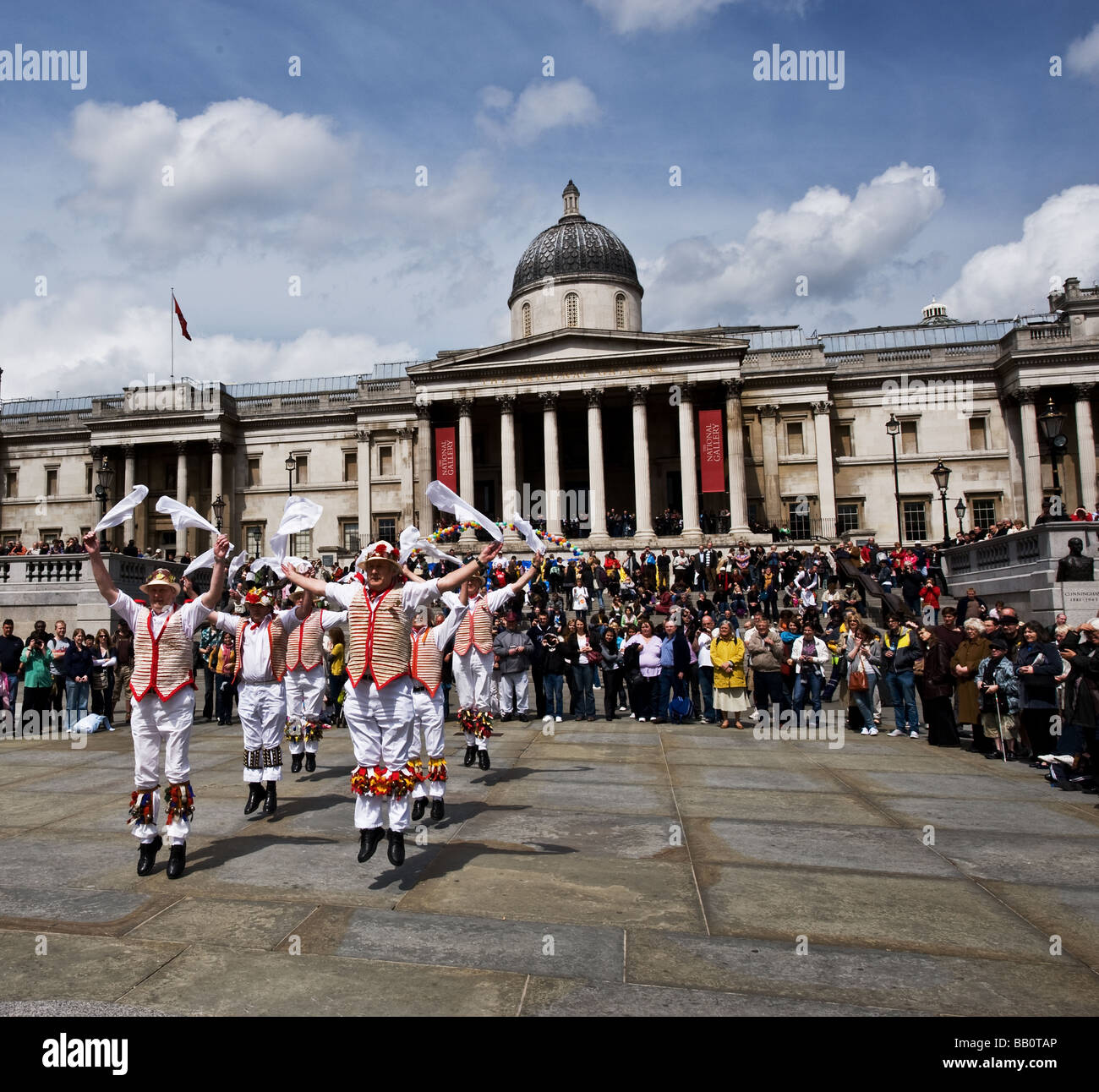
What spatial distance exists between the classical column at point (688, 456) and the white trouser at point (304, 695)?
34.8 metres

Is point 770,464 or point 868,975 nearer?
point 868,975

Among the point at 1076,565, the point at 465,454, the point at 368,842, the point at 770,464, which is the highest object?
the point at 465,454

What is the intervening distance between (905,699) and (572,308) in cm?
4033

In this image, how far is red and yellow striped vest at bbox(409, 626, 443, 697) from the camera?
837cm

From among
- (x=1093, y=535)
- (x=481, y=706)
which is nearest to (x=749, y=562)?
(x=1093, y=535)

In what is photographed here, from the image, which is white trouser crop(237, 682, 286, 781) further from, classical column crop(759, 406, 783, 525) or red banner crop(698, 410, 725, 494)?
classical column crop(759, 406, 783, 525)

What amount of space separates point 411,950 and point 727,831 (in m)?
3.65

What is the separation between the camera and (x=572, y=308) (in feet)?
166

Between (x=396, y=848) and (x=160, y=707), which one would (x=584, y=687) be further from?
(x=160, y=707)

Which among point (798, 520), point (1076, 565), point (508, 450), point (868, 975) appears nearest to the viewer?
point (868, 975)

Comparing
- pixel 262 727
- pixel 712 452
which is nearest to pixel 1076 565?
pixel 262 727

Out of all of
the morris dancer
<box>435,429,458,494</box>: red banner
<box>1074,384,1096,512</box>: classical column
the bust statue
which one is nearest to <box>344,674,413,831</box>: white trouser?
the morris dancer
